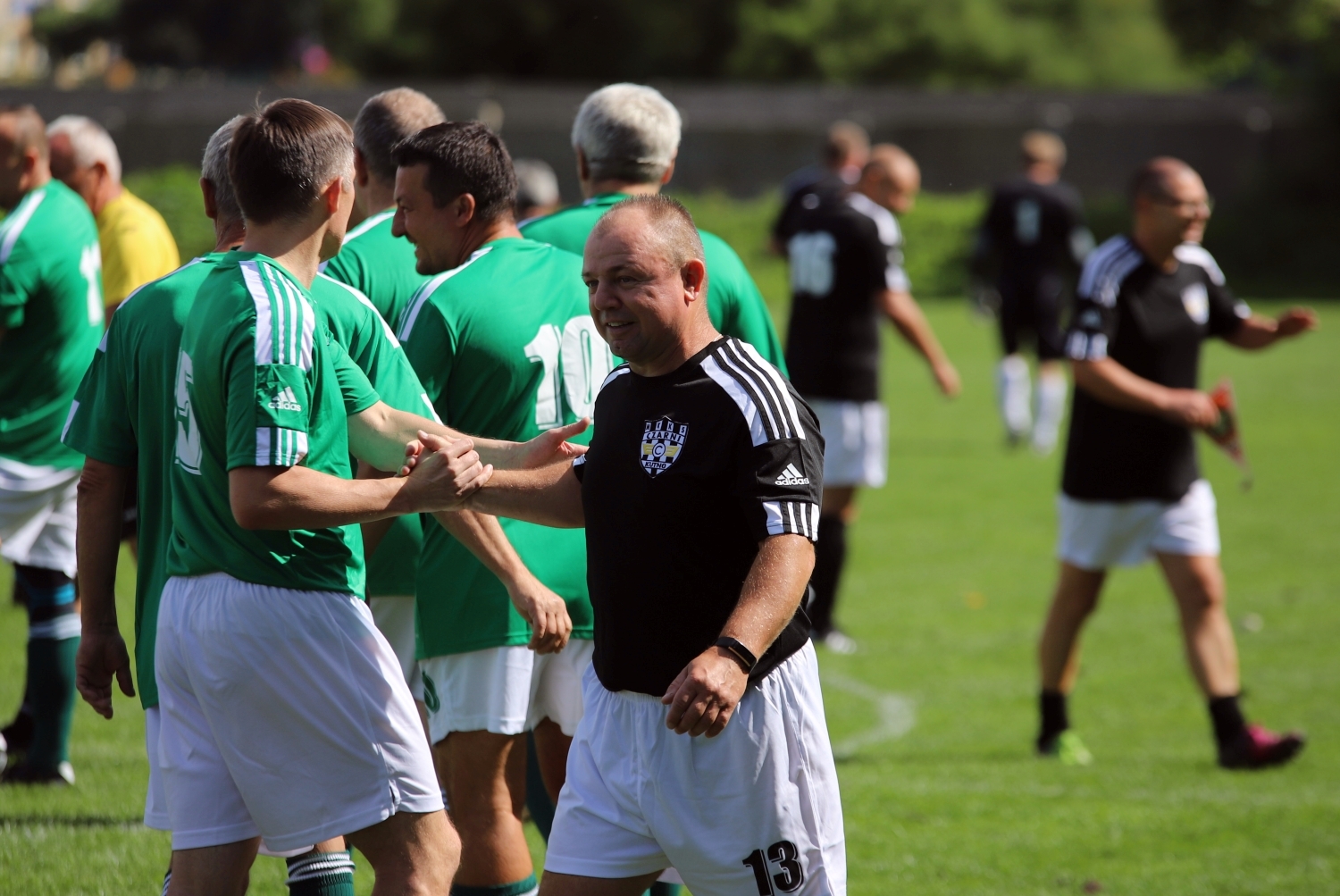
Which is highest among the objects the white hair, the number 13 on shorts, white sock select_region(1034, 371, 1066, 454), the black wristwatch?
the white hair

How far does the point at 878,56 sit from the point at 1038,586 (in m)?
41.9

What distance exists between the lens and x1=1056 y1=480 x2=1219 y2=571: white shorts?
6.14 metres

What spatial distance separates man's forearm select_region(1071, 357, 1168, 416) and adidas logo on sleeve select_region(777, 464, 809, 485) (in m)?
3.62

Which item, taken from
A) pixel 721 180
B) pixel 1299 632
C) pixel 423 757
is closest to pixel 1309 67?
pixel 721 180

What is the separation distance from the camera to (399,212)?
146 inches

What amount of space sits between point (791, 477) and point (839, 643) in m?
5.48

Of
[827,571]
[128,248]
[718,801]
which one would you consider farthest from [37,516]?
[827,571]

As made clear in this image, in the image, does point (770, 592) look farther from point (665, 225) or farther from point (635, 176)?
point (635, 176)

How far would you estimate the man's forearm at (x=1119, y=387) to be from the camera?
6016 millimetres

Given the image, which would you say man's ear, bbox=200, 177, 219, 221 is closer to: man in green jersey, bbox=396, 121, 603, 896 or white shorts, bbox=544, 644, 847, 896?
man in green jersey, bbox=396, 121, 603, 896

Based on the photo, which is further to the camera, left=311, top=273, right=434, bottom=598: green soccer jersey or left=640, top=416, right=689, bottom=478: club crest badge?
left=311, top=273, right=434, bottom=598: green soccer jersey

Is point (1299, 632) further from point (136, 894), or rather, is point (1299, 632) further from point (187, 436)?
point (187, 436)

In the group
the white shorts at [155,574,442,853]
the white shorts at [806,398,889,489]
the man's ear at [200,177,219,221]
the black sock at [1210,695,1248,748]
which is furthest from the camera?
the white shorts at [806,398,889,489]

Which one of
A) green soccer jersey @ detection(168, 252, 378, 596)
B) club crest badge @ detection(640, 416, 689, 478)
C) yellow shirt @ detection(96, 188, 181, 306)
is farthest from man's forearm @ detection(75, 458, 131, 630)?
yellow shirt @ detection(96, 188, 181, 306)
